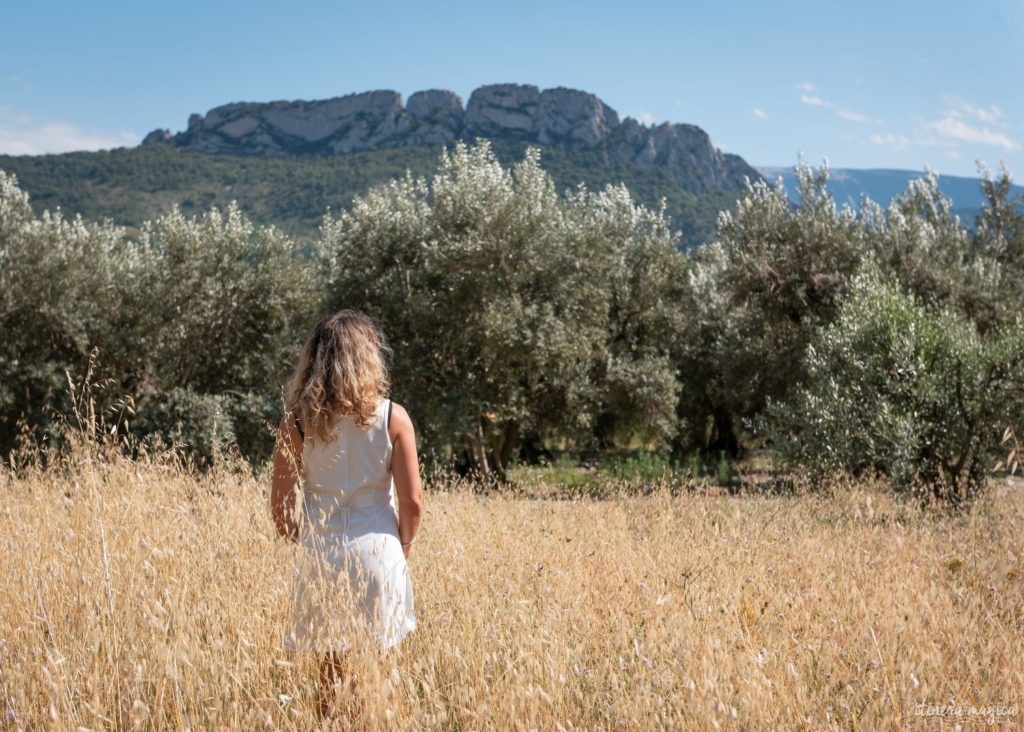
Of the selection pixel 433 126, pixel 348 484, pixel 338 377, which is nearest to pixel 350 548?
pixel 348 484

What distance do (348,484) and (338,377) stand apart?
0.45 meters

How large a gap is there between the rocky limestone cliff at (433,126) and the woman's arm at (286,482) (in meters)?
117

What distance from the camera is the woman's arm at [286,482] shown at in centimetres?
333

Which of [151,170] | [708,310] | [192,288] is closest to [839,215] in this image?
[708,310]

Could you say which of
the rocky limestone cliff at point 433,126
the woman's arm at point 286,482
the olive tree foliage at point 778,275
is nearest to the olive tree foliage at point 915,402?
the olive tree foliage at point 778,275

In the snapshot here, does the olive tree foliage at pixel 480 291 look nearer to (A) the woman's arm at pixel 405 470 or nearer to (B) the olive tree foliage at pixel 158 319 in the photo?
(B) the olive tree foliage at pixel 158 319

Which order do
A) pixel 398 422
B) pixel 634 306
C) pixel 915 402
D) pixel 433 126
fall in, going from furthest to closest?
1. pixel 433 126
2. pixel 634 306
3. pixel 915 402
4. pixel 398 422

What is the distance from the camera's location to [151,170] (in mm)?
93375

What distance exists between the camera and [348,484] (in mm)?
3254

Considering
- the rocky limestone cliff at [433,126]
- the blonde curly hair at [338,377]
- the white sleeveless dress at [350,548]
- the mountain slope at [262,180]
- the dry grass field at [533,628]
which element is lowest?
the dry grass field at [533,628]

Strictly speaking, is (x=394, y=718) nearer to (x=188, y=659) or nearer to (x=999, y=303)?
(x=188, y=659)

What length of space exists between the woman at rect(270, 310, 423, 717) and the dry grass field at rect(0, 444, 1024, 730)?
8.8 inches

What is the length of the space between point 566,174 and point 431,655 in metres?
90.5

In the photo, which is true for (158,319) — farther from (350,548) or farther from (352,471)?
(350,548)
